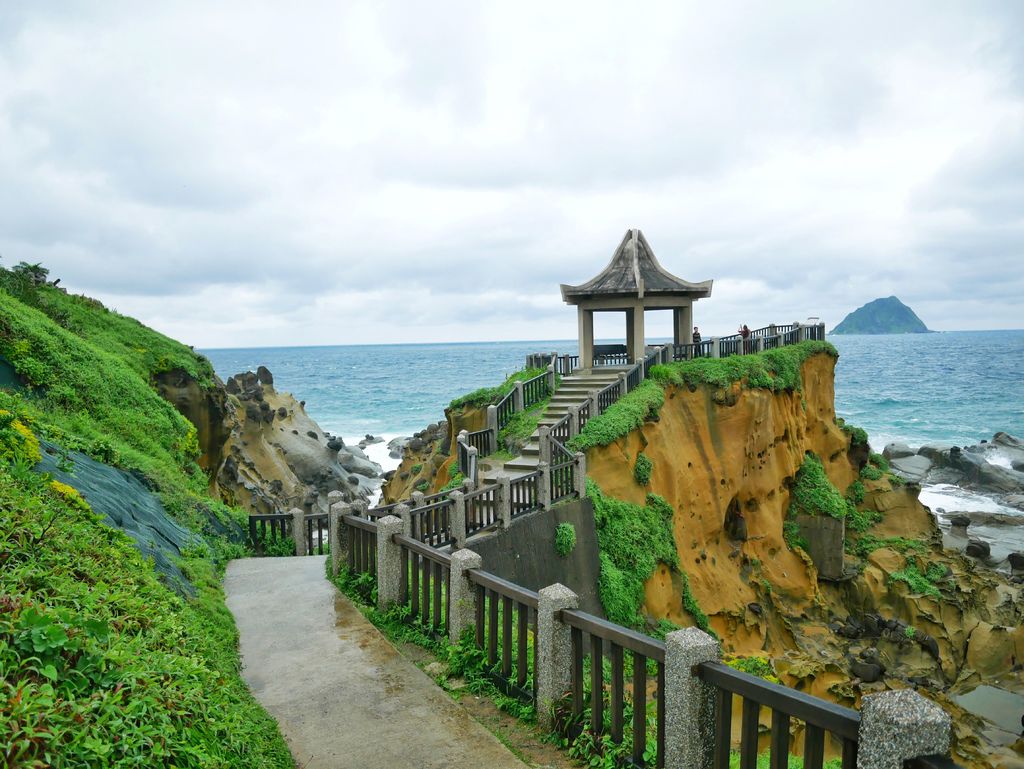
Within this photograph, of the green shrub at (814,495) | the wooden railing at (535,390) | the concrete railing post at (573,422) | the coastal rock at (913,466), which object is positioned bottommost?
the coastal rock at (913,466)

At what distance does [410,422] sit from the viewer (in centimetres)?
8388

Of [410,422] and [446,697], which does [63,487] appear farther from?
[410,422]

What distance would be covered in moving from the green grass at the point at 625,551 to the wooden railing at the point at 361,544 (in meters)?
7.44

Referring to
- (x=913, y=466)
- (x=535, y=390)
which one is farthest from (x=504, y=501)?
(x=913, y=466)

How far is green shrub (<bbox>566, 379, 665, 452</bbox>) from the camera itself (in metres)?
17.7

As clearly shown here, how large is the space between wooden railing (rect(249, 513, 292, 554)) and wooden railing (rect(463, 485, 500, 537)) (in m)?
4.45

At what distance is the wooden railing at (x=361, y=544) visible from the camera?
34.4ft

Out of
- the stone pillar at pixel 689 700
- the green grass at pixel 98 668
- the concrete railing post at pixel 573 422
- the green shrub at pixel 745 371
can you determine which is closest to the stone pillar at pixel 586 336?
the green shrub at pixel 745 371

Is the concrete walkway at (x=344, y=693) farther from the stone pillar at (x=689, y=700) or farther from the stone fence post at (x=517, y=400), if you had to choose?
the stone fence post at (x=517, y=400)

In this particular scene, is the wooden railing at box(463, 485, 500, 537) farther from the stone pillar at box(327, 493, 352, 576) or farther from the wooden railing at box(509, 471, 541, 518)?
the stone pillar at box(327, 493, 352, 576)

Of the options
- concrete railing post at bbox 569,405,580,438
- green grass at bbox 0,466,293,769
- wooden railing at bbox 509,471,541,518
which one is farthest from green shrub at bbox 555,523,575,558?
green grass at bbox 0,466,293,769

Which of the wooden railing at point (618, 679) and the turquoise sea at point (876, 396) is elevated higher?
the wooden railing at point (618, 679)

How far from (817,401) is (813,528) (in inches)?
257

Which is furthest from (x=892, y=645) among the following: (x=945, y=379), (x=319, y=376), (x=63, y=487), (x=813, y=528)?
(x=319, y=376)
